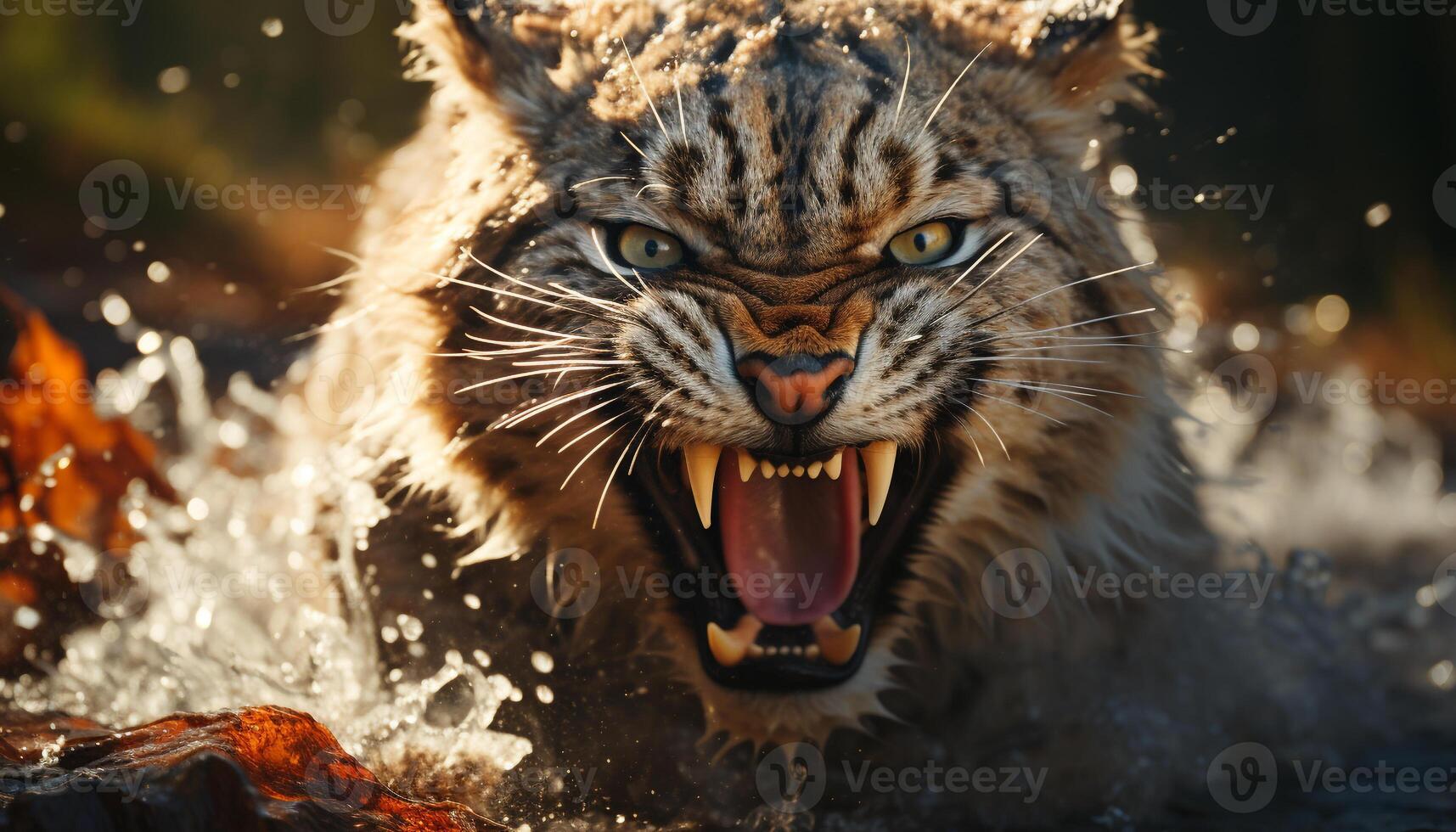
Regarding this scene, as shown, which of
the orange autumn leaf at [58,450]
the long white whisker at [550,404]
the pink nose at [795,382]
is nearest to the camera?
the pink nose at [795,382]

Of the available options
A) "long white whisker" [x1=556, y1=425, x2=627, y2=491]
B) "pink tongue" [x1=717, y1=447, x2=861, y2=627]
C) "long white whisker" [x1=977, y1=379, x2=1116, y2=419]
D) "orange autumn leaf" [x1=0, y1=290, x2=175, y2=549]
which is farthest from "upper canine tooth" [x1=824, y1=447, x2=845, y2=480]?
"orange autumn leaf" [x1=0, y1=290, x2=175, y2=549]

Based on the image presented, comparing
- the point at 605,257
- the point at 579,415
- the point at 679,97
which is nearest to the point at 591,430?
the point at 579,415

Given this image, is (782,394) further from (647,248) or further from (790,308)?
(647,248)

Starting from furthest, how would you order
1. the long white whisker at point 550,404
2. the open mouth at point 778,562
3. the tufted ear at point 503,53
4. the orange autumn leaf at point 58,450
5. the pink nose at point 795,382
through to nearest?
1. the orange autumn leaf at point 58,450
2. the tufted ear at point 503,53
3. the open mouth at point 778,562
4. the long white whisker at point 550,404
5. the pink nose at point 795,382

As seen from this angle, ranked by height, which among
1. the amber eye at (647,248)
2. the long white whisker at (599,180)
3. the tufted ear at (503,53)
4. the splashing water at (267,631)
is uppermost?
the tufted ear at (503,53)

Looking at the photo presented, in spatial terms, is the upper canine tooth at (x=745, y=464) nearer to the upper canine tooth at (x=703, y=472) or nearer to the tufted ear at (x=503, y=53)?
the upper canine tooth at (x=703, y=472)

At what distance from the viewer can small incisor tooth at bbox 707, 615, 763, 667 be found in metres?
2.96

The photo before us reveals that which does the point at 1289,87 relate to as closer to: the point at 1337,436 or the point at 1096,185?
the point at 1337,436

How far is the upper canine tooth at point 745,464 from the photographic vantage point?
2.75 metres

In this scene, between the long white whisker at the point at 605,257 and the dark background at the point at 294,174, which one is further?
the dark background at the point at 294,174

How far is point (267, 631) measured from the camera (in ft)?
12.9

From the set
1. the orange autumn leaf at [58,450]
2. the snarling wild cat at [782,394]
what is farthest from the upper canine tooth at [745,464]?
the orange autumn leaf at [58,450]

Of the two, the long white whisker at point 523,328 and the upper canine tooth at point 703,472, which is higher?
the long white whisker at point 523,328

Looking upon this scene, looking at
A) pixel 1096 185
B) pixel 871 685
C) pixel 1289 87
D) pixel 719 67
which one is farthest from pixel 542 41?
pixel 1289 87
